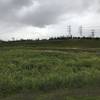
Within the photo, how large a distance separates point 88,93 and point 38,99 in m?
2.68

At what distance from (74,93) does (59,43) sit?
69680 millimetres

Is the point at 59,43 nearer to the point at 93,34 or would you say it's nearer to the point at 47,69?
the point at 93,34

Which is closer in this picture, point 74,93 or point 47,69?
point 74,93

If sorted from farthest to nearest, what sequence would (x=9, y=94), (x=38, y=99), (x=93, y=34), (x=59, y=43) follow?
(x=93, y=34)
(x=59, y=43)
(x=9, y=94)
(x=38, y=99)

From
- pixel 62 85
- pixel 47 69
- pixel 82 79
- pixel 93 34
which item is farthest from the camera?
pixel 93 34

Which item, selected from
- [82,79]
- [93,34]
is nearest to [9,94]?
[82,79]

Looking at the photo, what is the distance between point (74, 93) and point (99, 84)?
11.1 ft

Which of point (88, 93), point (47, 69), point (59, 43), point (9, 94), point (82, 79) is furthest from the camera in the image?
point (59, 43)

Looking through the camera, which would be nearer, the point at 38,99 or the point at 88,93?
the point at 38,99

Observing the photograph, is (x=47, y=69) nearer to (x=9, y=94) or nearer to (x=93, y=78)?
(x=93, y=78)

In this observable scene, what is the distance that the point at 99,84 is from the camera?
16422 mm

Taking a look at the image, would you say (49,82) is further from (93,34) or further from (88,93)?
(93,34)

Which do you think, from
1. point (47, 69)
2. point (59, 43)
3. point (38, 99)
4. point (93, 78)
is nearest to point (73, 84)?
point (93, 78)

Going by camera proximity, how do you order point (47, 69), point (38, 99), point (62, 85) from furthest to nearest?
1. point (47, 69)
2. point (62, 85)
3. point (38, 99)
